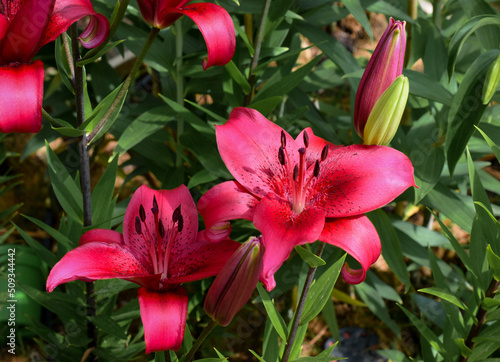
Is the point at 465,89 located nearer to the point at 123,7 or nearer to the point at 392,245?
the point at 392,245

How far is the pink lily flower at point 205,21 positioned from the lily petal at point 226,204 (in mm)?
121

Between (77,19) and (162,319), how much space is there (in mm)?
288

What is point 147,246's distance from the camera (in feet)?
1.89

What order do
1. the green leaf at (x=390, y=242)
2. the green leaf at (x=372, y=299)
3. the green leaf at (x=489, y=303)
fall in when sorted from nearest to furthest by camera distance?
the green leaf at (x=489, y=303) < the green leaf at (x=390, y=242) < the green leaf at (x=372, y=299)

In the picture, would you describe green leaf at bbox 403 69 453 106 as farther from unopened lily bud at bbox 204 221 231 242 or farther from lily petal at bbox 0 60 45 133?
lily petal at bbox 0 60 45 133

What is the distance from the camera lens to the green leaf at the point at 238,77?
803mm

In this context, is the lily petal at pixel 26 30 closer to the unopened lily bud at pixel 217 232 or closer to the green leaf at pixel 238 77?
the unopened lily bud at pixel 217 232

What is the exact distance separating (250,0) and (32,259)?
0.69 metres

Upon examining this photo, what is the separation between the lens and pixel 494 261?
2.05 feet

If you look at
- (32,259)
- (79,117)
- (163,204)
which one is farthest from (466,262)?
(32,259)

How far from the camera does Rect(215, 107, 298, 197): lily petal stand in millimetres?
521

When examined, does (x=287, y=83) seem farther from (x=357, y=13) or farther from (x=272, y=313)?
(x=272, y=313)

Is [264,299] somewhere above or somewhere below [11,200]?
above

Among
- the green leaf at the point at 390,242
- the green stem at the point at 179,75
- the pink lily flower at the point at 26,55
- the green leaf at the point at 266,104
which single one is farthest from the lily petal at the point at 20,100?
the green leaf at the point at 390,242
